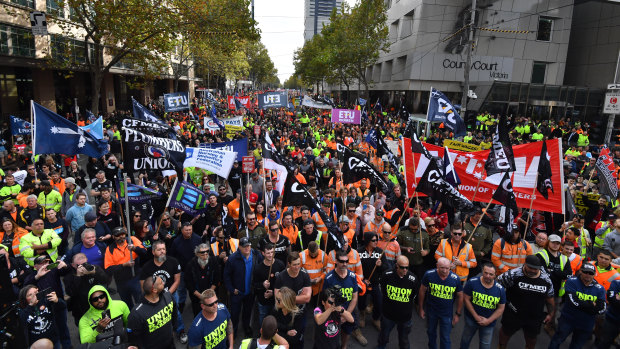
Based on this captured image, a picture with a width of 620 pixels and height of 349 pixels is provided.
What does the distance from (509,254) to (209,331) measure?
4.71 meters

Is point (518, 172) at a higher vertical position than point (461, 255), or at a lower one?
higher

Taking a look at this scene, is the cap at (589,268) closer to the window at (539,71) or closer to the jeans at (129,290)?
the jeans at (129,290)

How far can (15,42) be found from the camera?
829 inches

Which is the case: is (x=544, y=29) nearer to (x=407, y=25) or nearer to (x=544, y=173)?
(x=407, y=25)

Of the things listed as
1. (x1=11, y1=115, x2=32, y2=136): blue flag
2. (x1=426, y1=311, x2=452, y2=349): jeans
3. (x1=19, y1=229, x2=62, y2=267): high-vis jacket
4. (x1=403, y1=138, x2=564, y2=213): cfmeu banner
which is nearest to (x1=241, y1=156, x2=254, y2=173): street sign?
(x1=403, y1=138, x2=564, y2=213): cfmeu banner

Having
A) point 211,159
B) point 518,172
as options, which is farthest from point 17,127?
point 518,172

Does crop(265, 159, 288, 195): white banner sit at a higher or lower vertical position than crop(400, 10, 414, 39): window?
lower

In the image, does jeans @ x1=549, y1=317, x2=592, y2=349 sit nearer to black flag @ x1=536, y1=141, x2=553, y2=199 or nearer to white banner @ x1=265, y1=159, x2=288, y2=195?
black flag @ x1=536, y1=141, x2=553, y2=199

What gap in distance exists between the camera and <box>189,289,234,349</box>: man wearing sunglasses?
13.2 ft

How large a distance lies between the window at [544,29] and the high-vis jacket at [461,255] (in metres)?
36.2

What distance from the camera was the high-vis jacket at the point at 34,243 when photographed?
18.5ft

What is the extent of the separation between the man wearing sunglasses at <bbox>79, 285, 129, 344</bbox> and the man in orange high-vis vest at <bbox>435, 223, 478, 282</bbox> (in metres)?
4.69

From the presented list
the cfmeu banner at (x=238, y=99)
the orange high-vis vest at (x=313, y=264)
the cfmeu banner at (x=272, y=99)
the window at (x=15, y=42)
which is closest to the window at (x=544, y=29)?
the cfmeu banner at (x=272, y=99)

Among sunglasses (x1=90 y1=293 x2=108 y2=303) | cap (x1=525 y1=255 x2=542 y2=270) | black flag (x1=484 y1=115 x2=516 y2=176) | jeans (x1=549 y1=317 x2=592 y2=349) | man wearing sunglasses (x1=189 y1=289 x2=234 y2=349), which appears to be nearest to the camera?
man wearing sunglasses (x1=189 y1=289 x2=234 y2=349)
